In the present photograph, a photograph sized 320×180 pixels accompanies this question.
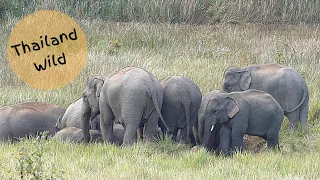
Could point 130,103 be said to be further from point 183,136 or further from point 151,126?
point 183,136

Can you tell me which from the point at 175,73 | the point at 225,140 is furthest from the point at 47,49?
the point at 225,140

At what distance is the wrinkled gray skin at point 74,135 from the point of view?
9352 mm

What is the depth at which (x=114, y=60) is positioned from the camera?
13.7 metres

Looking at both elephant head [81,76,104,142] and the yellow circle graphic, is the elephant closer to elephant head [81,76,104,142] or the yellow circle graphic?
elephant head [81,76,104,142]

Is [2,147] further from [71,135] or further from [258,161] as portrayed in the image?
[258,161]

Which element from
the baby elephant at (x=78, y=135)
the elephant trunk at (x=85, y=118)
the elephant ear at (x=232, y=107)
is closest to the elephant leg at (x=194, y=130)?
the elephant ear at (x=232, y=107)

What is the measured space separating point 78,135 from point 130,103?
110 centimetres

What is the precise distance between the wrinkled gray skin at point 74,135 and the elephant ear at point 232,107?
1.81 metres

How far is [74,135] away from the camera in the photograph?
9523 millimetres

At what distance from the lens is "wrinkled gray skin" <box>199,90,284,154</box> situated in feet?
29.2

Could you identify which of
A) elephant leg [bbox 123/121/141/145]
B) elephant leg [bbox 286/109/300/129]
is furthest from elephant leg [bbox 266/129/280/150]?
elephant leg [bbox 123/121/141/145]

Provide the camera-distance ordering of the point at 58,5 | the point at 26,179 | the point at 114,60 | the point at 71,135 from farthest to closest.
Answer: the point at 58,5, the point at 114,60, the point at 71,135, the point at 26,179

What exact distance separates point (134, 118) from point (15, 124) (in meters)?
1.91

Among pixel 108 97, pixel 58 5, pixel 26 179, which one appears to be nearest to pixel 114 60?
pixel 108 97
